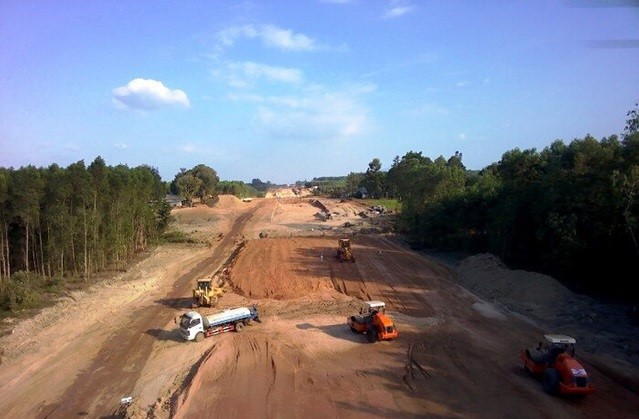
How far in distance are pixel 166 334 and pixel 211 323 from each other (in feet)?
9.54

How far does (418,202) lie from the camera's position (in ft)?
167

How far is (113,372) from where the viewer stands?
62.6 feet

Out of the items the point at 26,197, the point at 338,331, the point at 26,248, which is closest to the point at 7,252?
the point at 26,248

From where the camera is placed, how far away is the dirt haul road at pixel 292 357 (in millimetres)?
15164

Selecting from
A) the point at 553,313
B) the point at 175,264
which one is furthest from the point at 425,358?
the point at 175,264

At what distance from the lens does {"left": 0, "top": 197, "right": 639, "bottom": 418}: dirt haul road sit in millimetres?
15164

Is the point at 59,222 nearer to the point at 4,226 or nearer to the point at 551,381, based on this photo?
the point at 4,226

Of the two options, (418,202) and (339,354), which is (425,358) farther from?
(418,202)

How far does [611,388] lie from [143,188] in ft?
127

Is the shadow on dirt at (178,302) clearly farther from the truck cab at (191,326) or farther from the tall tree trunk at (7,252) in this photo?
the tall tree trunk at (7,252)

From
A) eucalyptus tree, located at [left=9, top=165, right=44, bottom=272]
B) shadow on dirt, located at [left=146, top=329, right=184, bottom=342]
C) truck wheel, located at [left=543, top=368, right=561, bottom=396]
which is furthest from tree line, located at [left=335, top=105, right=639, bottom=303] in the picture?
eucalyptus tree, located at [left=9, top=165, right=44, bottom=272]

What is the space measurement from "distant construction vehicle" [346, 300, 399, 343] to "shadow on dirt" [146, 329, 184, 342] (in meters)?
8.74

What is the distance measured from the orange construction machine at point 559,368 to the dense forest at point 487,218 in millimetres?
8837

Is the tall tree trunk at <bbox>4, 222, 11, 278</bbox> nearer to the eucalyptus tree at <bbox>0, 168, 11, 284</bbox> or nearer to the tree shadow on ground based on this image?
the eucalyptus tree at <bbox>0, 168, 11, 284</bbox>
